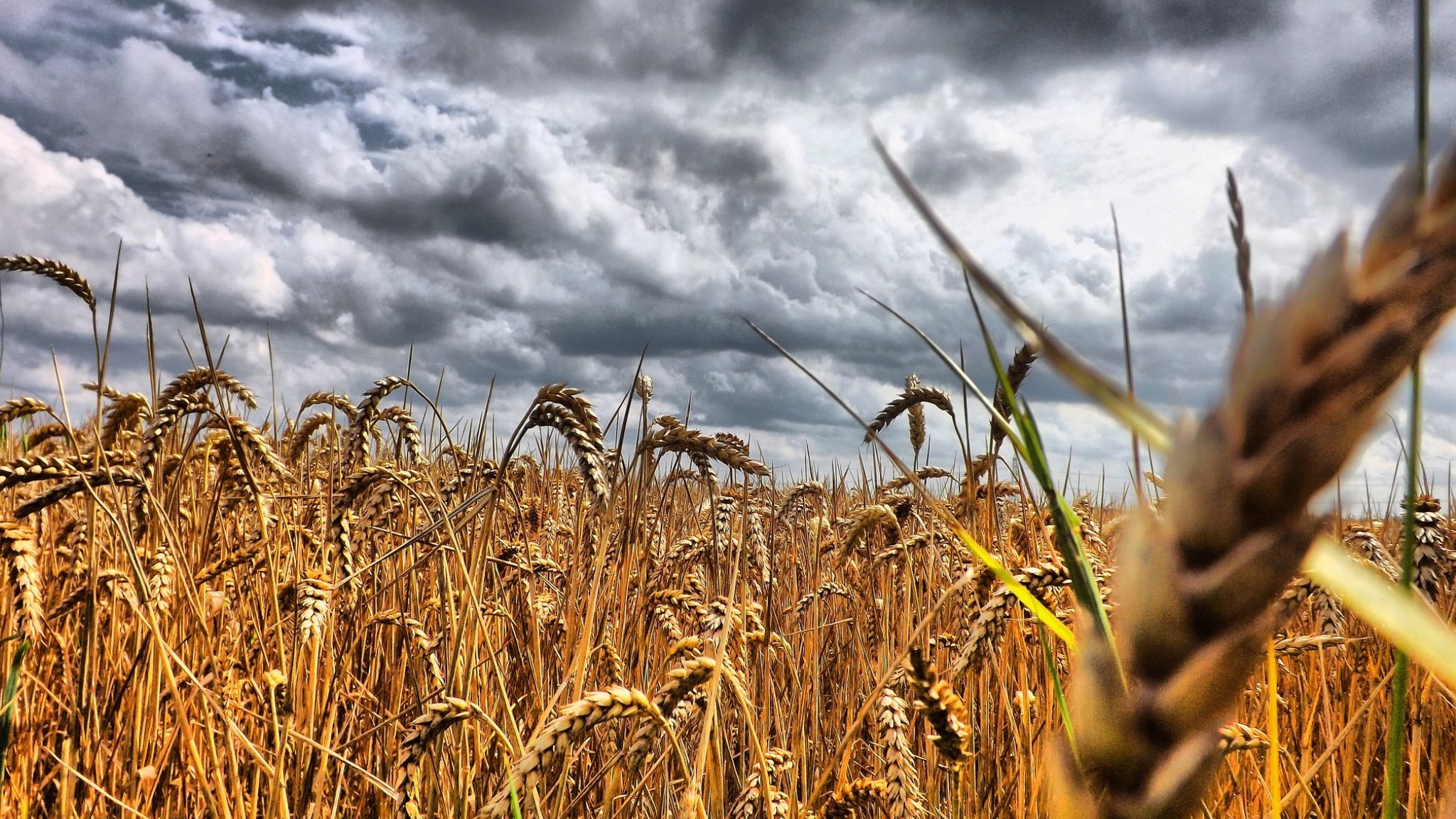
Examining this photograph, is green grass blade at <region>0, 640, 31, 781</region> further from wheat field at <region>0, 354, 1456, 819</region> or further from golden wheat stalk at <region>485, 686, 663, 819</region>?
golden wheat stalk at <region>485, 686, 663, 819</region>

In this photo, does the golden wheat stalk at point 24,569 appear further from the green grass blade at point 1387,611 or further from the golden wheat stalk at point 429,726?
the green grass blade at point 1387,611

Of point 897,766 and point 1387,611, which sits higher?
point 1387,611


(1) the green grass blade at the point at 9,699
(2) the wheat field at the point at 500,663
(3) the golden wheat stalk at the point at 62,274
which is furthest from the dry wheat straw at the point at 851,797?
(3) the golden wheat stalk at the point at 62,274

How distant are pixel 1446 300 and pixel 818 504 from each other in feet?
18.5

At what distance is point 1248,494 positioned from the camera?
0.25m

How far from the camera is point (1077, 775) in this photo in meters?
0.31

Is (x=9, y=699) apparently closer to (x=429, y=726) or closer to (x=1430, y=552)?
(x=429, y=726)

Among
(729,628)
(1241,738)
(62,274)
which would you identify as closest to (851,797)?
(729,628)

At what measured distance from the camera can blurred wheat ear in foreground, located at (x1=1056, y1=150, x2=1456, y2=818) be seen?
24cm

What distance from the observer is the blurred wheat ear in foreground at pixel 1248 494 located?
0.24m

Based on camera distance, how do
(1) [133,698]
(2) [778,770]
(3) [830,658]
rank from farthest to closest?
(3) [830,658] < (1) [133,698] < (2) [778,770]

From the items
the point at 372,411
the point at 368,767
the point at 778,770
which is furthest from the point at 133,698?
the point at 778,770

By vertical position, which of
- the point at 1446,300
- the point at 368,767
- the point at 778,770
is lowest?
the point at 368,767

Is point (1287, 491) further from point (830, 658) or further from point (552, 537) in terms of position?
point (552, 537)
